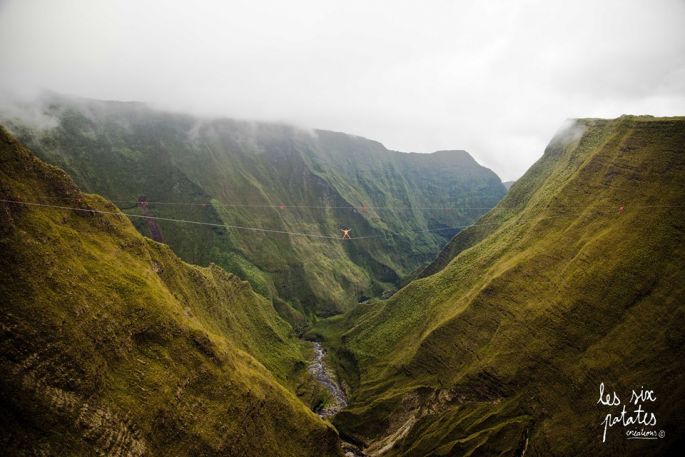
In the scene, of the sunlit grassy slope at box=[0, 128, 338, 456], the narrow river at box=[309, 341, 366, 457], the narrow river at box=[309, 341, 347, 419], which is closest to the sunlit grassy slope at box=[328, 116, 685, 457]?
the narrow river at box=[309, 341, 366, 457]

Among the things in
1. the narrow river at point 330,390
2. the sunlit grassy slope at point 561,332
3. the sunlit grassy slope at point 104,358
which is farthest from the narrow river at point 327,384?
the sunlit grassy slope at point 104,358

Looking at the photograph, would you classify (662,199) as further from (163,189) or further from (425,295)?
(163,189)

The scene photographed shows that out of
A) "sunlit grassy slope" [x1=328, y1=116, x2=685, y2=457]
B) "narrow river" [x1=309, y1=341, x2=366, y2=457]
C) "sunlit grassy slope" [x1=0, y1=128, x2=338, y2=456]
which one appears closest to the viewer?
"sunlit grassy slope" [x1=0, y1=128, x2=338, y2=456]

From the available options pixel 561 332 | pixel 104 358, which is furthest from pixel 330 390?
pixel 104 358

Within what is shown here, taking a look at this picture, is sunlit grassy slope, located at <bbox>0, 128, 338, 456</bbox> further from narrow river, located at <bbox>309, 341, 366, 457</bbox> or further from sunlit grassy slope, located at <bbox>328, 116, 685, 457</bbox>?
sunlit grassy slope, located at <bbox>328, 116, 685, 457</bbox>

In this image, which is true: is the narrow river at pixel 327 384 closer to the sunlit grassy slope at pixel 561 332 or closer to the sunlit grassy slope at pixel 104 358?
the sunlit grassy slope at pixel 561 332

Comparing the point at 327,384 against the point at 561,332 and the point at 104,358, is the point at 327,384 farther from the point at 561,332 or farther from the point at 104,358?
the point at 104,358

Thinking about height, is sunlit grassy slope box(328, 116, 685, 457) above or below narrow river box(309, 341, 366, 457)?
above
